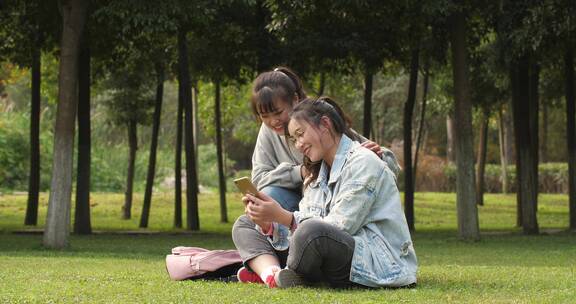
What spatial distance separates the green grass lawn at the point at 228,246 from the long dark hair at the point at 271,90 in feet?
4.68

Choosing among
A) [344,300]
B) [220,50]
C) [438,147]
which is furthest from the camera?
[438,147]

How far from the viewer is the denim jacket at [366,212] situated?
7.87 metres

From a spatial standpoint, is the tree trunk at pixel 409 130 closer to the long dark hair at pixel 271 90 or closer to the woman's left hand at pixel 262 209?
the long dark hair at pixel 271 90

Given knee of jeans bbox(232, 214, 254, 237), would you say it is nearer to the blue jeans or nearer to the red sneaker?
the blue jeans

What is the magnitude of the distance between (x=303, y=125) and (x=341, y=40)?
1444cm

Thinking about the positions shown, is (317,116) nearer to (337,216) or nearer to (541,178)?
(337,216)

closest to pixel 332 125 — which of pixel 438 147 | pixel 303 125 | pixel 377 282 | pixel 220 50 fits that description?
pixel 303 125

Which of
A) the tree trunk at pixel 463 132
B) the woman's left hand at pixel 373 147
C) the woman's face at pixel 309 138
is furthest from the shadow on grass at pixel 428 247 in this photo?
the woman's face at pixel 309 138

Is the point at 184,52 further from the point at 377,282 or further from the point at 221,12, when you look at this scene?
the point at 377,282

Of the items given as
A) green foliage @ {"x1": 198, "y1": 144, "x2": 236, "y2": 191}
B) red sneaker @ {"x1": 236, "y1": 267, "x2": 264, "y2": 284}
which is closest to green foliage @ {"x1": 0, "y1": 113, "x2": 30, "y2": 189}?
green foliage @ {"x1": 198, "y1": 144, "x2": 236, "y2": 191}

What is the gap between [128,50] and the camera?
78.9 feet

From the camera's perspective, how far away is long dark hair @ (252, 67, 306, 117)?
28.3 ft

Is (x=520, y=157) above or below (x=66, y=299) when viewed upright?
above

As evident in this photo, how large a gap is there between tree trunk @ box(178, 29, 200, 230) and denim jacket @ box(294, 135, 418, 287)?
15.1m
